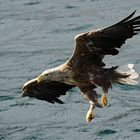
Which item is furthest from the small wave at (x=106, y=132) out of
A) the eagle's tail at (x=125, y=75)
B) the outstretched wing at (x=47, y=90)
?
the eagle's tail at (x=125, y=75)

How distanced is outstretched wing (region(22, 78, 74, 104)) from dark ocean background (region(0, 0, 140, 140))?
307 centimetres

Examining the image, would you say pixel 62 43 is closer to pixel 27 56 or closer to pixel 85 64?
pixel 27 56

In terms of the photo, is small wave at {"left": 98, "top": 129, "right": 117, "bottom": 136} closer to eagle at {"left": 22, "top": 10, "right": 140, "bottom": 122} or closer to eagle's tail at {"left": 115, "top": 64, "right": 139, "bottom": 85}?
eagle at {"left": 22, "top": 10, "right": 140, "bottom": 122}

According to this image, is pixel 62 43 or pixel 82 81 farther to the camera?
pixel 62 43

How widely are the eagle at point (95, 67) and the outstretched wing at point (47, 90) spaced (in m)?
0.57

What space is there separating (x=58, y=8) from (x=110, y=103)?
841 cm

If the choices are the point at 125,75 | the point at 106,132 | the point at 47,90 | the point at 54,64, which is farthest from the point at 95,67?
the point at 54,64

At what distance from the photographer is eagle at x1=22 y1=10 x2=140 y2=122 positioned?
1214 cm

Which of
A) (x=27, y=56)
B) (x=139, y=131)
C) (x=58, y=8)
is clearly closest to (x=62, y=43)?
(x=27, y=56)

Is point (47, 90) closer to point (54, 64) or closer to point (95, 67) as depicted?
point (95, 67)

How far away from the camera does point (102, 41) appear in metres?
12.3

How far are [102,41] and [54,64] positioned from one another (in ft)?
27.2

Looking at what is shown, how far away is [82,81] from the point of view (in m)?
12.5

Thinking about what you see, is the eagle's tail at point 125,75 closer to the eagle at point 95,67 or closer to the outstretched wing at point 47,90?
the eagle at point 95,67
